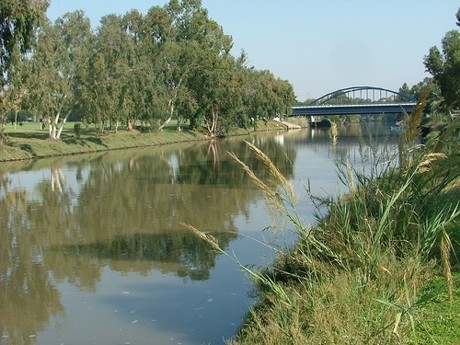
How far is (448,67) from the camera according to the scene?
138ft

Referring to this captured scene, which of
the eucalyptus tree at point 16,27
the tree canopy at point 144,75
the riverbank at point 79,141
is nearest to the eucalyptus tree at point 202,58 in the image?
the tree canopy at point 144,75

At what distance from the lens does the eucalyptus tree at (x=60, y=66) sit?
3684 cm

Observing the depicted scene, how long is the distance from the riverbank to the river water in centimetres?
1570

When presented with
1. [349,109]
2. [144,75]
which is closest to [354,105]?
[349,109]

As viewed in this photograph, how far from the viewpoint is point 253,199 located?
19422mm

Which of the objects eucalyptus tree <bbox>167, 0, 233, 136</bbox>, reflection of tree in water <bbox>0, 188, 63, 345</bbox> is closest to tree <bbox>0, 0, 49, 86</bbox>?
reflection of tree in water <bbox>0, 188, 63, 345</bbox>

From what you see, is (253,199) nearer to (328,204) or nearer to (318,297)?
(328,204)

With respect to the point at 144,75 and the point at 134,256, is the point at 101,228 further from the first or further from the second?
the point at 144,75

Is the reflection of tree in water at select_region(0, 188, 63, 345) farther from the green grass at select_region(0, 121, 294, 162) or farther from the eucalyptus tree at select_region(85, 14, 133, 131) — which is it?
the eucalyptus tree at select_region(85, 14, 133, 131)

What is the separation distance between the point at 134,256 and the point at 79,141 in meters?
34.9

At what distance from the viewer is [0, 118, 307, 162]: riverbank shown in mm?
39006

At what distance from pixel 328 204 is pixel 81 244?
25.2 feet

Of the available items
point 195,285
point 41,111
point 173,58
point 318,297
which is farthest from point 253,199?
point 173,58

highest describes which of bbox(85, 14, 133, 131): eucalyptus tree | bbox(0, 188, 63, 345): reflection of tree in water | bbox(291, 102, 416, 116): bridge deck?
bbox(85, 14, 133, 131): eucalyptus tree
